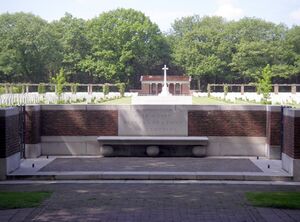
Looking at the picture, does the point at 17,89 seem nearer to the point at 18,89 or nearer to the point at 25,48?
the point at 18,89

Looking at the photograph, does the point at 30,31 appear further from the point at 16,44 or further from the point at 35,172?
the point at 35,172

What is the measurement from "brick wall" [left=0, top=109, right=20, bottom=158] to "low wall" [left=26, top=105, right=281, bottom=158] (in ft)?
7.63

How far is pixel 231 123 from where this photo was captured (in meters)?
14.7

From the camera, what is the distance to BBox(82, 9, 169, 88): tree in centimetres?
8331

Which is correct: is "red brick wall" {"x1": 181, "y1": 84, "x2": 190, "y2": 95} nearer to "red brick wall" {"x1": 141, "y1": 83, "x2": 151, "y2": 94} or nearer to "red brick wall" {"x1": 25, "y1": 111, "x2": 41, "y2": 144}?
"red brick wall" {"x1": 141, "y1": 83, "x2": 151, "y2": 94}

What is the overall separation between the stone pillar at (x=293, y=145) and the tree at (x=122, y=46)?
7129cm

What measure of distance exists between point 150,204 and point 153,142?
6080mm

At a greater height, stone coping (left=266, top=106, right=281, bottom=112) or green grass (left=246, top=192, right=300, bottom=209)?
stone coping (left=266, top=106, right=281, bottom=112)

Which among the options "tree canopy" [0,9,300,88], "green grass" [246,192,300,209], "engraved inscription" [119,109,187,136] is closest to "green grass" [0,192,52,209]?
"green grass" [246,192,300,209]

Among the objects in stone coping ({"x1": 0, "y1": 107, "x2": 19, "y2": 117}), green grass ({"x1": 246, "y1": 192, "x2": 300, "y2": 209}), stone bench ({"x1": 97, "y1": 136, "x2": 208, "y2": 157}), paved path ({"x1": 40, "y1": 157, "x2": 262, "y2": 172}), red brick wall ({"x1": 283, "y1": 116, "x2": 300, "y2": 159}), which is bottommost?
paved path ({"x1": 40, "y1": 157, "x2": 262, "y2": 172})

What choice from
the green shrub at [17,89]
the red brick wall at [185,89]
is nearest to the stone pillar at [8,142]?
the green shrub at [17,89]

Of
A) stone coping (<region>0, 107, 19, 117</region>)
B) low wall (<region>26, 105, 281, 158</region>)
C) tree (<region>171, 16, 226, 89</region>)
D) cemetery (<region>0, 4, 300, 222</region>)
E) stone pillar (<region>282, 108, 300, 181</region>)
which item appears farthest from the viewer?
tree (<region>171, 16, 226, 89</region>)

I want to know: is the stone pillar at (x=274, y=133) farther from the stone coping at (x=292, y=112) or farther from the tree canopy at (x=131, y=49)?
the tree canopy at (x=131, y=49)

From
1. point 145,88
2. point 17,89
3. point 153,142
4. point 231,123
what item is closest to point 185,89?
point 145,88
